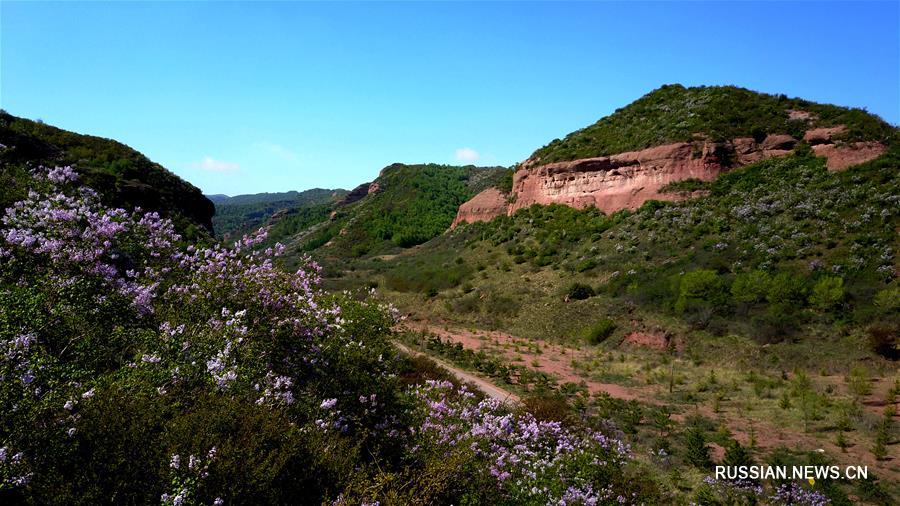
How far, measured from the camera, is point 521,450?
7.29m

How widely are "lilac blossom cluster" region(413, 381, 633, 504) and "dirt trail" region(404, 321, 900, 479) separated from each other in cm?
542

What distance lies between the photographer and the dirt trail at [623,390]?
10586 millimetres

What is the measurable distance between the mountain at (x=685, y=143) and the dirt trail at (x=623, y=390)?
21.1 meters

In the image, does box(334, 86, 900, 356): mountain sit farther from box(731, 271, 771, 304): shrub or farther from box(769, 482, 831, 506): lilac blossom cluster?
box(769, 482, 831, 506): lilac blossom cluster

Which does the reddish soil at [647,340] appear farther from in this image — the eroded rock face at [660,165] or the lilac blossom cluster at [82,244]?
the lilac blossom cluster at [82,244]

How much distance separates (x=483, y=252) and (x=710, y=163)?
68.1 feet

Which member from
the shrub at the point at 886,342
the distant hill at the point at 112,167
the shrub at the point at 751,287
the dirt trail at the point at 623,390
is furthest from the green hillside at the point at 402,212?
the shrub at the point at 886,342

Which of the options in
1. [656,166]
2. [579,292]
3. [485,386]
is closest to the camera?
[485,386]

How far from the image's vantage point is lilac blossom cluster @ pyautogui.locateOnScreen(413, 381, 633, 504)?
6473mm

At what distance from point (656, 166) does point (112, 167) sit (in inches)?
1487

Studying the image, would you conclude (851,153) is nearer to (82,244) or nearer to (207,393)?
(207,393)

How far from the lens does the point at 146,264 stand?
721 centimetres

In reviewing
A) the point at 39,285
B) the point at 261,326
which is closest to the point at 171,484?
the point at 261,326

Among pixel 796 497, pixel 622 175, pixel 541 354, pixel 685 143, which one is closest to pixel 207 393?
pixel 796 497
